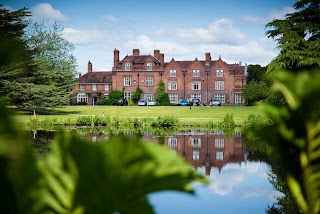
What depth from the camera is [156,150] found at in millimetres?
535

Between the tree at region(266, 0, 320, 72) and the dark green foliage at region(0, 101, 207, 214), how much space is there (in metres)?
27.2

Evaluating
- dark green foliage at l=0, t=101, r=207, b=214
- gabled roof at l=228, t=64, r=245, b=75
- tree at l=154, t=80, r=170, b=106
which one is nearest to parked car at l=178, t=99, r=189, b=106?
tree at l=154, t=80, r=170, b=106

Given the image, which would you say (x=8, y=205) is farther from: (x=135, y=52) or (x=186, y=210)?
(x=135, y=52)

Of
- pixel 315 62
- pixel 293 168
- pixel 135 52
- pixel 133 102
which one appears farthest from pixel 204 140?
pixel 135 52

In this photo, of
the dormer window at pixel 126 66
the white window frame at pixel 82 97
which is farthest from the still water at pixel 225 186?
the white window frame at pixel 82 97

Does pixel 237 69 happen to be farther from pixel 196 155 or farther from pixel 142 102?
pixel 196 155

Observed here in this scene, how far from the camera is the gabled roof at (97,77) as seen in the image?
66.1 metres

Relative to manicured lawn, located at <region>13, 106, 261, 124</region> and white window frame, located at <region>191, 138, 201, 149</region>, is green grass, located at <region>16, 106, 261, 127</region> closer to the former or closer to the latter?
manicured lawn, located at <region>13, 106, 261, 124</region>

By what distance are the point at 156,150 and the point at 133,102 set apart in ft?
202

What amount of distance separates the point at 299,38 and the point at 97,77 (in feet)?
147

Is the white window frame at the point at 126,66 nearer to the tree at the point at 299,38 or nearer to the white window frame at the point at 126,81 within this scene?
the white window frame at the point at 126,81

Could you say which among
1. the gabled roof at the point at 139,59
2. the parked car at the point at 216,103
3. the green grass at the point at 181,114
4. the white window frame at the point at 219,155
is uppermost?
the gabled roof at the point at 139,59

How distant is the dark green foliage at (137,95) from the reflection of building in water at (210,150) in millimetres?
42897

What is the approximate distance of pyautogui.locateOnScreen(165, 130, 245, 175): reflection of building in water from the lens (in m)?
13.7
